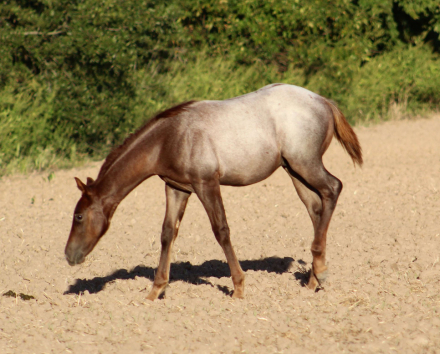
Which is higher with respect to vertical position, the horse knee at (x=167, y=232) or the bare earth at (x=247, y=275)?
the horse knee at (x=167, y=232)

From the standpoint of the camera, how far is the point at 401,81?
16.3 meters

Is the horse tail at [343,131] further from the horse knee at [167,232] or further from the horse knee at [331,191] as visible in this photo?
the horse knee at [167,232]

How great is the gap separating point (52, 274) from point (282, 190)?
4203 millimetres

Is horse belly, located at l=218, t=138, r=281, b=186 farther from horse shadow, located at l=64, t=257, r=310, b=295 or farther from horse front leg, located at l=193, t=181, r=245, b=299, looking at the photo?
horse shadow, located at l=64, t=257, r=310, b=295

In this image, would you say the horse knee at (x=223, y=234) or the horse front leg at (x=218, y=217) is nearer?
the horse front leg at (x=218, y=217)

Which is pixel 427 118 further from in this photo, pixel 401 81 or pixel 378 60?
pixel 378 60

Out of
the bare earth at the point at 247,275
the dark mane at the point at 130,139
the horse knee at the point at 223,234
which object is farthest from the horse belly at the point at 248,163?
the bare earth at the point at 247,275

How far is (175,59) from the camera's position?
48.0ft

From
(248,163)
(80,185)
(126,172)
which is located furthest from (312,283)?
(80,185)

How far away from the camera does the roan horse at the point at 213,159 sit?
4.90m

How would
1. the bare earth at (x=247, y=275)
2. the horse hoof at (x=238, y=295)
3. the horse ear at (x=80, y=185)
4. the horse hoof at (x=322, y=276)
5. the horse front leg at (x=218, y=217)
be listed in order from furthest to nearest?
the horse hoof at (x=322, y=276) < the horse hoof at (x=238, y=295) < the horse front leg at (x=218, y=217) < the horse ear at (x=80, y=185) < the bare earth at (x=247, y=275)

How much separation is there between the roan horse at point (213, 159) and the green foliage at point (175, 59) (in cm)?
609

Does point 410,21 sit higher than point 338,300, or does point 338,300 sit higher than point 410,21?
point 410,21

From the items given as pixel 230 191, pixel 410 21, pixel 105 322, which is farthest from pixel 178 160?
pixel 410 21
